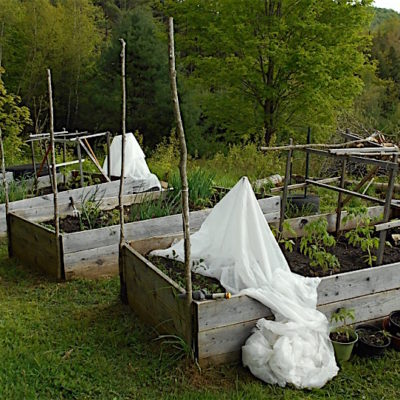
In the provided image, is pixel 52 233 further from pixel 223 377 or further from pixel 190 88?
pixel 190 88

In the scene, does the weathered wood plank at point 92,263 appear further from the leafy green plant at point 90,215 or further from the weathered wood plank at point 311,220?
the weathered wood plank at point 311,220

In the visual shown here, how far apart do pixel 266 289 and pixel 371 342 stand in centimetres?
77

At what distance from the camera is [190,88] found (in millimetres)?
13898

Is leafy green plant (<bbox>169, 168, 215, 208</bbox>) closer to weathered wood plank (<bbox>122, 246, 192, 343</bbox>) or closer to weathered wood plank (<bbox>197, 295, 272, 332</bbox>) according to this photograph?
weathered wood plank (<bbox>122, 246, 192, 343</bbox>)

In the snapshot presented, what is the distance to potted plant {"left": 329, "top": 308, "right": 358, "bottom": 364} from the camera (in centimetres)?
296

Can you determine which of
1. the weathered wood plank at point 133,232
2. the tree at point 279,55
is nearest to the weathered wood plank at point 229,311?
the weathered wood plank at point 133,232

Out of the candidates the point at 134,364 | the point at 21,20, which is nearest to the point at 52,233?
the point at 134,364

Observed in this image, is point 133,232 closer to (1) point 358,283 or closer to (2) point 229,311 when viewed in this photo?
(2) point 229,311

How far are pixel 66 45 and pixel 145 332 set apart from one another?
526 inches

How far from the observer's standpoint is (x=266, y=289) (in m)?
2.96

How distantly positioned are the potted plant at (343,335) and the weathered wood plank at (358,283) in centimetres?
10

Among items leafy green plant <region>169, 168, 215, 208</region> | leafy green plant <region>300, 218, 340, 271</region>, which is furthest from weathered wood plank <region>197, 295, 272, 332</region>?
leafy green plant <region>169, 168, 215, 208</region>

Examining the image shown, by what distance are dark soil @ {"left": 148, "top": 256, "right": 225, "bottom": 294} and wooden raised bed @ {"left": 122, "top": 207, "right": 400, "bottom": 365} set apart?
0.63 feet

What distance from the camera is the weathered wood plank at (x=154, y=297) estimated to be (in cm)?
292
